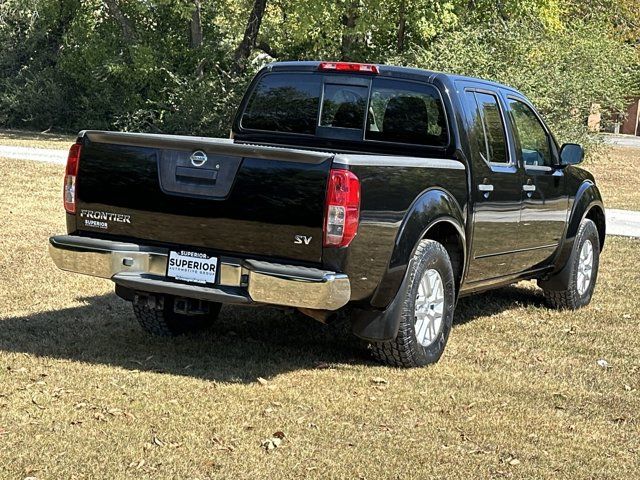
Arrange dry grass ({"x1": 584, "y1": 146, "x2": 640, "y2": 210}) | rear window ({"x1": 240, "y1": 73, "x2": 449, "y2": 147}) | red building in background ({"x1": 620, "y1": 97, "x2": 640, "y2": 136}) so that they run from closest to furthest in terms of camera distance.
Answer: rear window ({"x1": 240, "y1": 73, "x2": 449, "y2": 147}) → dry grass ({"x1": 584, "y1": 146, "x2": 640, "y2": 210}) → red building in background ({"x1": 620, "y1": 97, "x2": 640, "y2": 136})

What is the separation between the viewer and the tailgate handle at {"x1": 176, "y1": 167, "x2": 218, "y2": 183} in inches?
258

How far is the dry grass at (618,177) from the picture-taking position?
851 inches

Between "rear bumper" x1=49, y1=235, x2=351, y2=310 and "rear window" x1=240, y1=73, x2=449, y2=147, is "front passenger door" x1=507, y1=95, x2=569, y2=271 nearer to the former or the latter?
"rear window" x1=240, y1=73, x2=449, y2=147

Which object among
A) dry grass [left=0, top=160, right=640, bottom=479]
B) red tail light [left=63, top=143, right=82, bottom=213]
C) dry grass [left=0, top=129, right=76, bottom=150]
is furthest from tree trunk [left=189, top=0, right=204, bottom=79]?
red tail light [left=63, top=143, right=82, bottom=213]

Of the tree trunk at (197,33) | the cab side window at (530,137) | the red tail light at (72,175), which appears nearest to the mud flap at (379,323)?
the red tail light at (72,175)

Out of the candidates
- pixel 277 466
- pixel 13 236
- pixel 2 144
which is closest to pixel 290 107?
pixel 277 466

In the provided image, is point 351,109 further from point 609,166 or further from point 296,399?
point 609,166

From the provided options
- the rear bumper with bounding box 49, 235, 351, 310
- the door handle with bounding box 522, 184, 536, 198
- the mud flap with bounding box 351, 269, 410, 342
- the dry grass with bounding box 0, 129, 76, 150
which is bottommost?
the dry grass with bounding box 0, 129, 76, 150

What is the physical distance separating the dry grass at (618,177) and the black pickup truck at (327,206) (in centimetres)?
1278

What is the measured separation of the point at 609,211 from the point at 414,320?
1286 centimetres

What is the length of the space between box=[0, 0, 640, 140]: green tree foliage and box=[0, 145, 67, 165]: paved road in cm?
620

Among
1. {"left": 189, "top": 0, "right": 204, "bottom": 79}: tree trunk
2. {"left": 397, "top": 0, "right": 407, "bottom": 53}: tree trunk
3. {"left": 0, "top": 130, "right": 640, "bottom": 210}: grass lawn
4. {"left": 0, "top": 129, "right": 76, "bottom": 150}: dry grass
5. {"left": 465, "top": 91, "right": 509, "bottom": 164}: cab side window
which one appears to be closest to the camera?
{"left": 465, "top": 91, "right": 509, "bottom": 164}: cab side window

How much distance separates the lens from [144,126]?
3397 centimetres

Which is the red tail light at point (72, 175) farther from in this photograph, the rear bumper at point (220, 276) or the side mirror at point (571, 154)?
the side mirror at point (571, 154)
